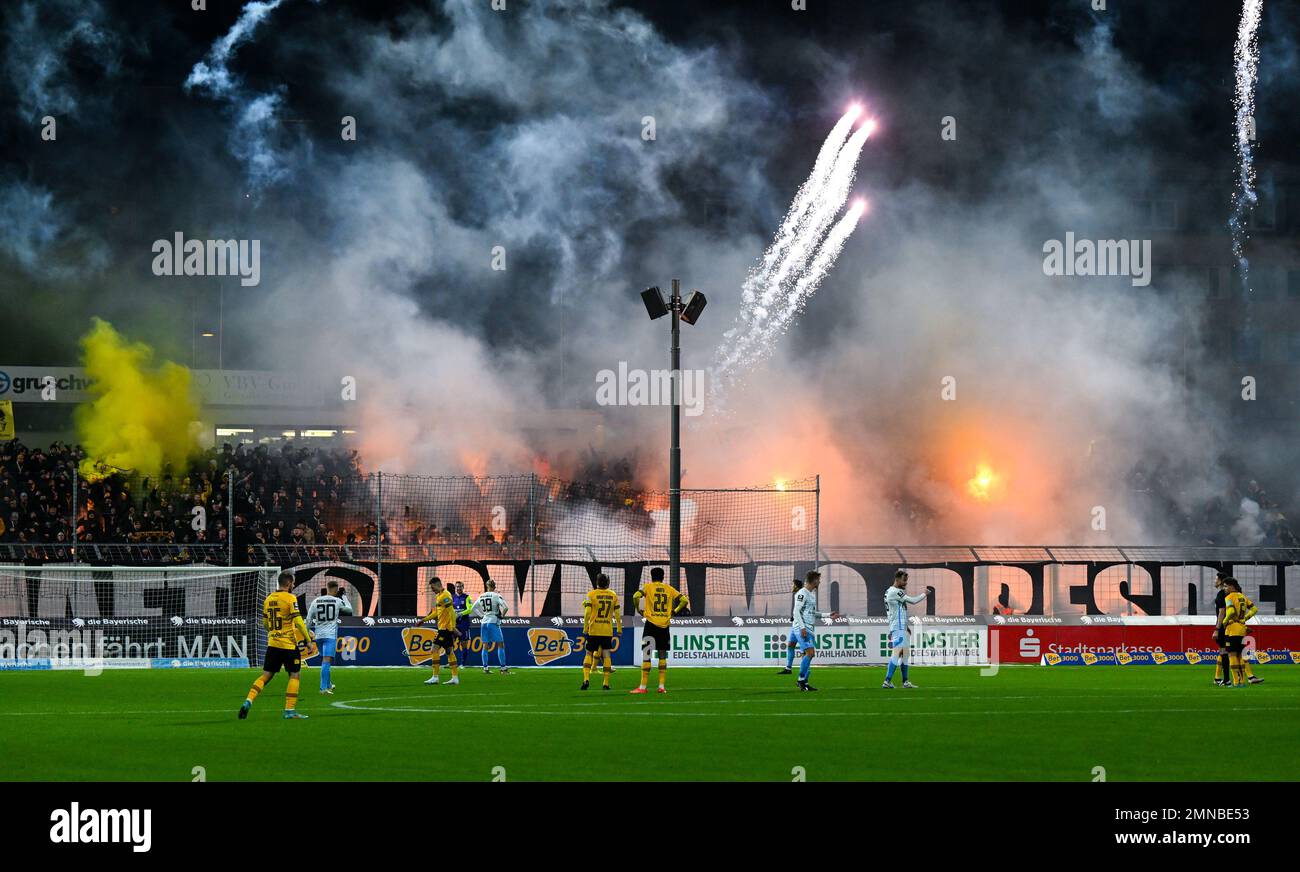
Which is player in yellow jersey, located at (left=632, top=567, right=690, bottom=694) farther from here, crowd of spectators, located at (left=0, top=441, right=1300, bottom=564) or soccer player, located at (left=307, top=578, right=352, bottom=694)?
crowd of spectators, located at (left=0, top=441, right=1300, bottom=564)

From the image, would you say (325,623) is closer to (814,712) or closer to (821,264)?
(814,712)

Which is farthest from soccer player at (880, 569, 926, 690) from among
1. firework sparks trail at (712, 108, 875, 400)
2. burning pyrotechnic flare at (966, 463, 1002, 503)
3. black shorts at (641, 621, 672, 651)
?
burning pyrotechnic flare at (966, 463, 1002, 503)

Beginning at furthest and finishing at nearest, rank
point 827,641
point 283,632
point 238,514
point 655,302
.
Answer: point 238,514
point 827,641
point 655,302
point 283,632

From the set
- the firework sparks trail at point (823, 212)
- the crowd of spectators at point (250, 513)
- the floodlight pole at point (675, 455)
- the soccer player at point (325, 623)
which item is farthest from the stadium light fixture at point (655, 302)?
the firework sparks trail at point (823, 212)

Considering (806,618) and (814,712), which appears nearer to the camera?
(814,712)

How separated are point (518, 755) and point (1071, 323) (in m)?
57.0

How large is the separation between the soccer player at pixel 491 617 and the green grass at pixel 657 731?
440cm

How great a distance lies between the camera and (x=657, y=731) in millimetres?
19641

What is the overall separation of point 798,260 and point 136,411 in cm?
3064

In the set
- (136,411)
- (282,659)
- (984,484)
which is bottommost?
(282,659)

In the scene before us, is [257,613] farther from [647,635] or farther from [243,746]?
[243,746]

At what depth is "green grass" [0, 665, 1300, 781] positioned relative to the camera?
1555 cm

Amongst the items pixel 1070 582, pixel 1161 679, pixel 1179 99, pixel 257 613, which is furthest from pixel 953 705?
pixel 1179 99
